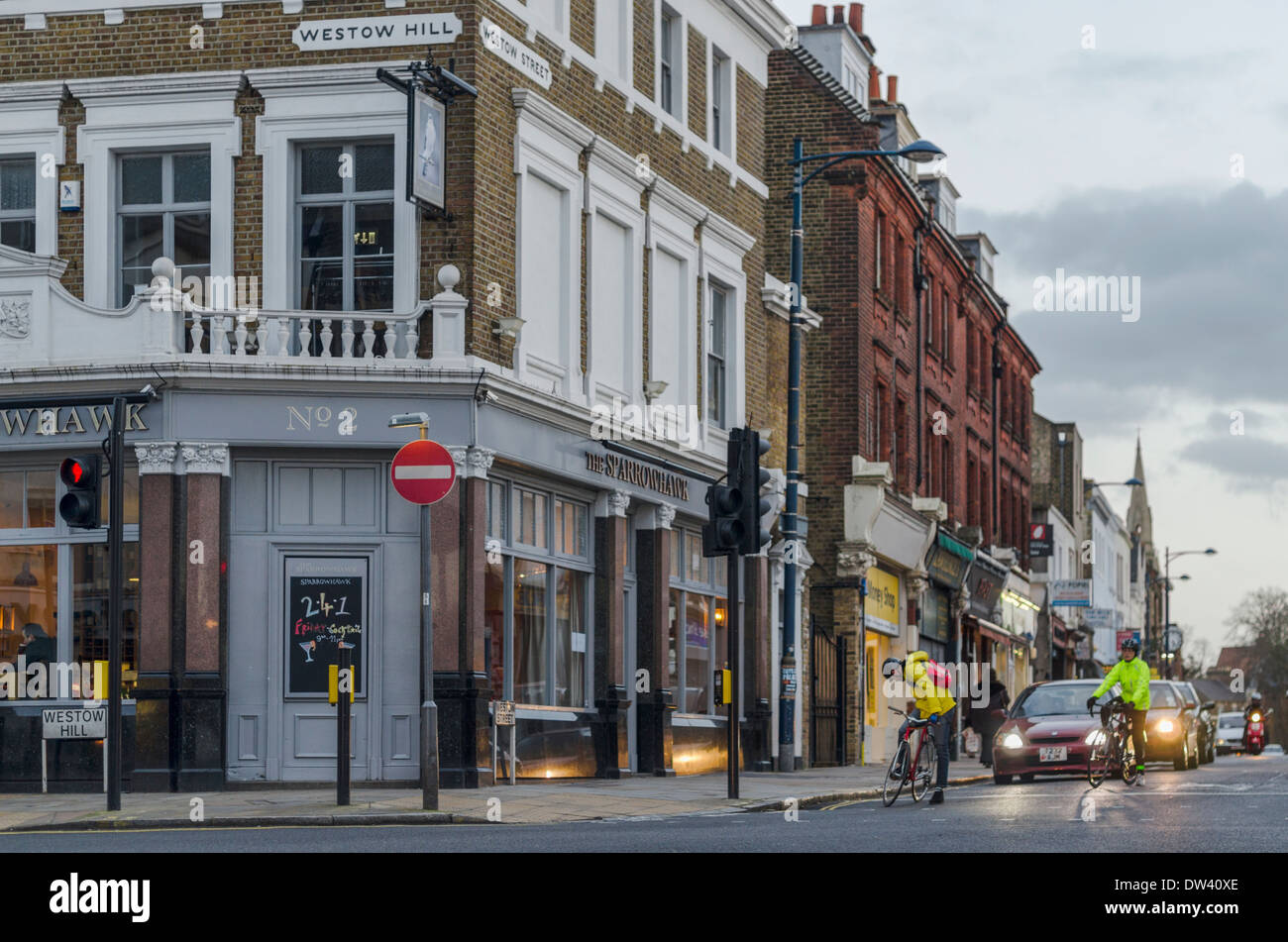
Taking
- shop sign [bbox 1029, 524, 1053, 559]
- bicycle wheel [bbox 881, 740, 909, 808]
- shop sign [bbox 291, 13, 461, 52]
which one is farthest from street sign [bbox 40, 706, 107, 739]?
shop sign [bbox 1029, 524, 1053, 559]

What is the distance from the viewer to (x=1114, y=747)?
21875mm

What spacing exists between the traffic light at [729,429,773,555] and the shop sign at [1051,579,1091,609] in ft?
125

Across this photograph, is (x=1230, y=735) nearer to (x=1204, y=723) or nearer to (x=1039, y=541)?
(x=1039, y=541)

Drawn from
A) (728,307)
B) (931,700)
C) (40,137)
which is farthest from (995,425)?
(40,137)

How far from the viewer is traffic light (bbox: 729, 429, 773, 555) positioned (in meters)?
20.0

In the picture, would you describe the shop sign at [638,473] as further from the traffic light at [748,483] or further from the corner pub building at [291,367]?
the traffic light at [748,483]

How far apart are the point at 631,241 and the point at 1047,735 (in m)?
8.01

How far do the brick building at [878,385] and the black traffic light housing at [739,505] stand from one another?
1336 cm

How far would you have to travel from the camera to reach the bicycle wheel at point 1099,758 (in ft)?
70.8

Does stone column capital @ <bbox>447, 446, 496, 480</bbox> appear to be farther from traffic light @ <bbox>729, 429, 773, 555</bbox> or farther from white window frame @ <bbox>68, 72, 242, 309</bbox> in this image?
white window frame @ <bbox>68, 72, 242, 309</bbox>

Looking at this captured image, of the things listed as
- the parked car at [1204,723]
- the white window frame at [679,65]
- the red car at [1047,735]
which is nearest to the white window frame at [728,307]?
the white window frame at [679,65]
